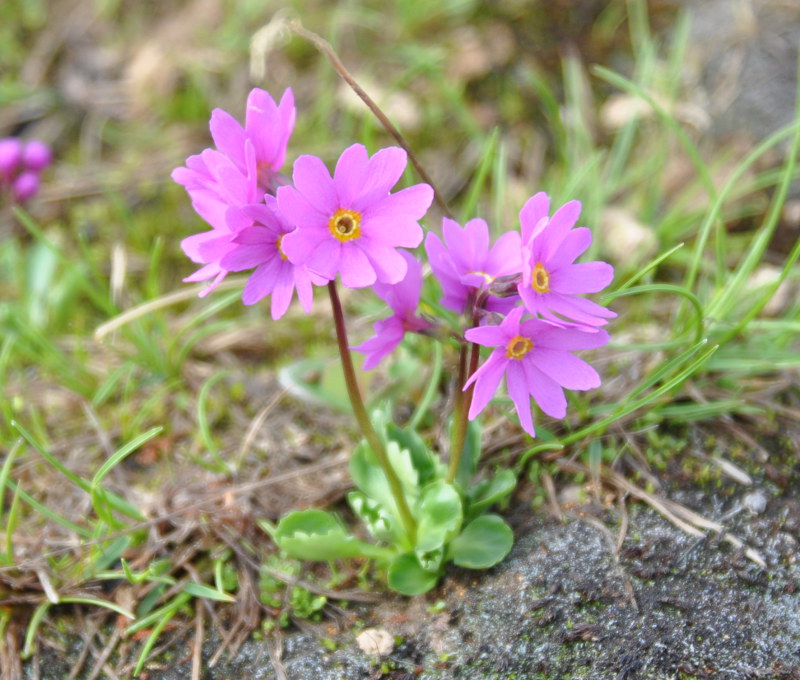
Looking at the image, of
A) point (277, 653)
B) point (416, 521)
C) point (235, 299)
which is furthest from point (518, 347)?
point (235, 299)

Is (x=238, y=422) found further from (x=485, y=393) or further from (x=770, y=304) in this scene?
(x=770, y=304)

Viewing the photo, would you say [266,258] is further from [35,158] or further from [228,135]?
[35,158]

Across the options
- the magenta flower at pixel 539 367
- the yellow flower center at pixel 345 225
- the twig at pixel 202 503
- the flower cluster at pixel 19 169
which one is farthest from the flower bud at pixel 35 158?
the magenta flower at pixel 539 367

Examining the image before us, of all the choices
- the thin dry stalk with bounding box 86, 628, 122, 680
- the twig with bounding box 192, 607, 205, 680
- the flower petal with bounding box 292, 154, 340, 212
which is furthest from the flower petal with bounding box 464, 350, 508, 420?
the thin dry stalk with bounding box 86, 628, 122, 680

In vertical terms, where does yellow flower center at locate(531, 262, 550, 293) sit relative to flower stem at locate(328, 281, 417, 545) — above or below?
above

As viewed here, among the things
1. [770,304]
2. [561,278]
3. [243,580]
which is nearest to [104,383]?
[243,580]

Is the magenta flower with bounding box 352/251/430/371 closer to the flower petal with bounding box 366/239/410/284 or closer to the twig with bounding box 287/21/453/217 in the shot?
the flower petal with bounding box 366/239/410/284
